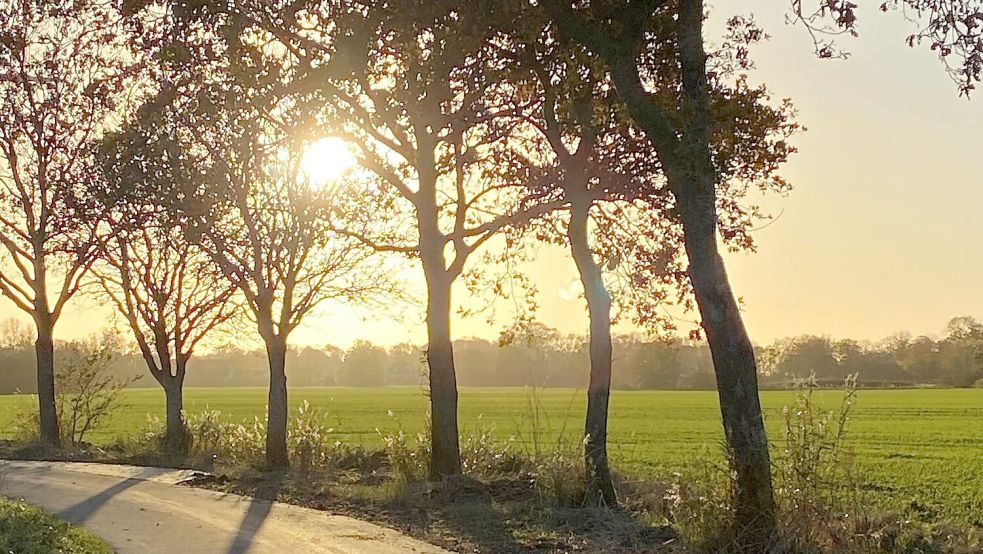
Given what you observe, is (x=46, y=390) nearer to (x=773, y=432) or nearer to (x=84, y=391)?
(x=84, y=391)

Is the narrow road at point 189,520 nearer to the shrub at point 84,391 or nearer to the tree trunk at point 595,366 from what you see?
the tree trunk at point 595,366

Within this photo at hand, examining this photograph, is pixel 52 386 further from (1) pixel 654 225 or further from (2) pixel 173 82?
(1) pixel 654 225

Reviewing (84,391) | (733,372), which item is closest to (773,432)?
(84,391)

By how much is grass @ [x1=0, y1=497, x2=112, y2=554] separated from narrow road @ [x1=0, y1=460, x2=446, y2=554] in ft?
1.03

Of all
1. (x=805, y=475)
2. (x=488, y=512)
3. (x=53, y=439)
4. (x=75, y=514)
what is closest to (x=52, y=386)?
(x=53, y=439)

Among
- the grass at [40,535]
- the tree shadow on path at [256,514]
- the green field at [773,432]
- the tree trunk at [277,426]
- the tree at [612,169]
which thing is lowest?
the green field at [773,432]

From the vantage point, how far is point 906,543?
411 inches

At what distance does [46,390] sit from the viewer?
88.8 ft

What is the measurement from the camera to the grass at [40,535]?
32.1 ft

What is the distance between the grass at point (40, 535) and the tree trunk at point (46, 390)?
1563 centimetres

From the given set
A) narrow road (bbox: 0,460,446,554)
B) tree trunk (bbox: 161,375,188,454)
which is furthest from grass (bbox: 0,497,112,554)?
tree trunk (bbox: 161,375,188,454)

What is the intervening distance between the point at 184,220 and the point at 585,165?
894 centimetres

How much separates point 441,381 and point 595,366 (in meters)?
3.16

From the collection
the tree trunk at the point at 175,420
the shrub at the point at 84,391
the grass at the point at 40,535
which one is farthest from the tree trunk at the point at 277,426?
the shrub at the point at 84,391
